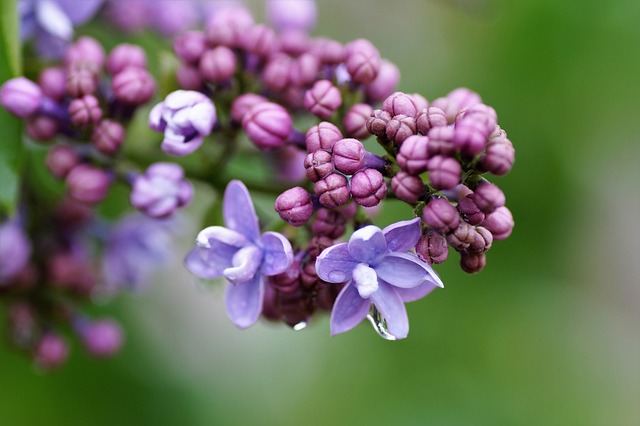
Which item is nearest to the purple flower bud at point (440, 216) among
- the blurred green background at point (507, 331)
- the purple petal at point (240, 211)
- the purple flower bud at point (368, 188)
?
the purple flower bud at point (368, 188)

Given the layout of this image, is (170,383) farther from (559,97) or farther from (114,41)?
(559,97)

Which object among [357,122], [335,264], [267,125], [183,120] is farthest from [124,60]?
[335,264]

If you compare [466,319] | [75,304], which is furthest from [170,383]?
[466,319]

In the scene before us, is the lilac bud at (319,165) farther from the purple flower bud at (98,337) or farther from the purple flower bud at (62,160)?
the purple flower bud at (98,337)

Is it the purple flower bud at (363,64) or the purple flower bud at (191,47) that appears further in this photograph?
the purple flower bud at (191,47)

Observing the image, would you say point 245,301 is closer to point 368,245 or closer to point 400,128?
point 368,245

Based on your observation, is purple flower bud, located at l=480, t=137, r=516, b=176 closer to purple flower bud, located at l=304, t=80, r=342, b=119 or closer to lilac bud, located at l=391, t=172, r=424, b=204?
lilac bud, located at l=391, t=172, r=424, b=204
